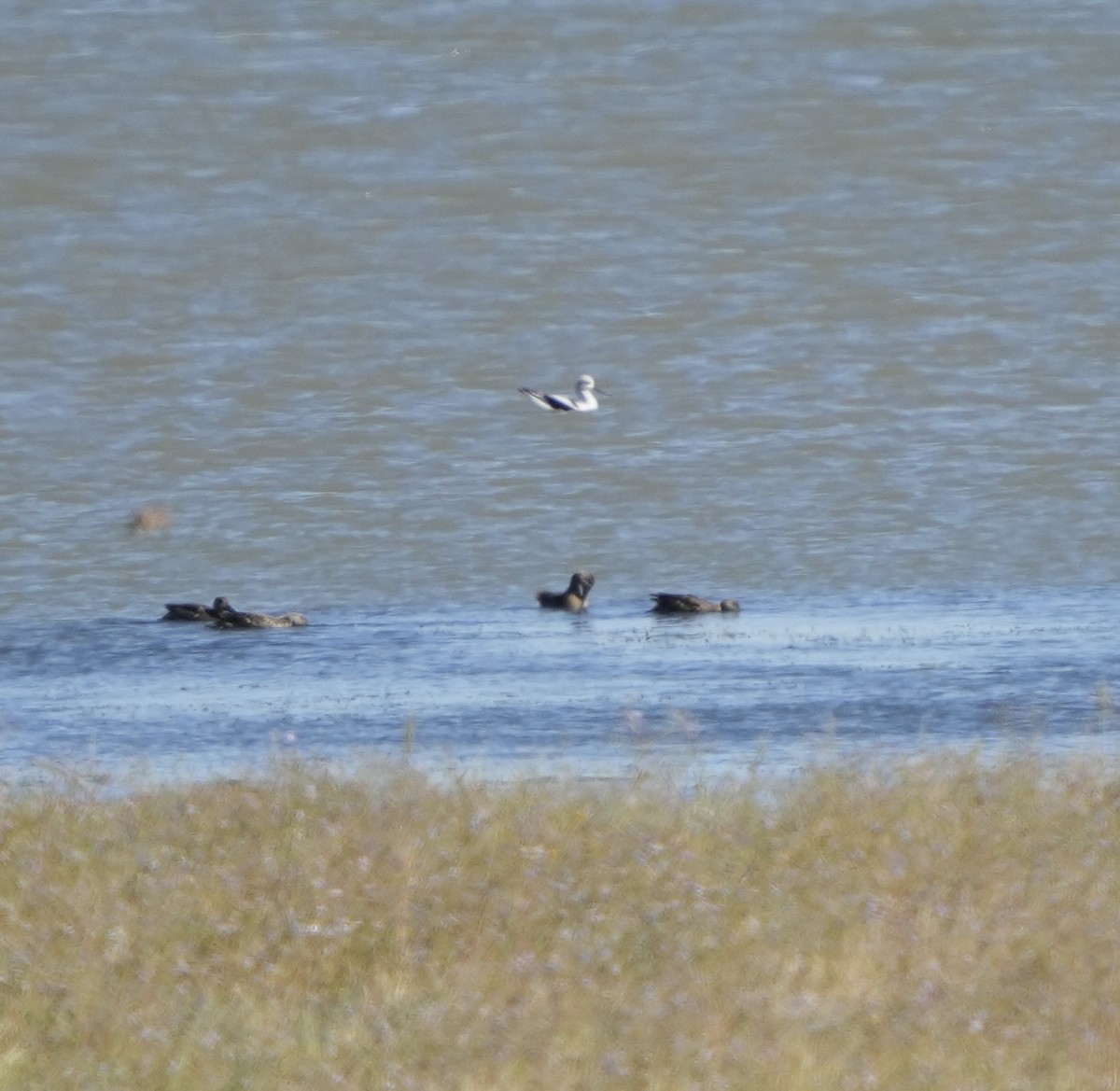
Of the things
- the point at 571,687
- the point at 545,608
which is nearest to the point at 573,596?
the point at 545,608

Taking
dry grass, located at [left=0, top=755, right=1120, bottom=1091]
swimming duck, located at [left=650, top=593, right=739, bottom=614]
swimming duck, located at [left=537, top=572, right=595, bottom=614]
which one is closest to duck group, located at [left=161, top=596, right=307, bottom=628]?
swimming duck, located at [left=537, top=572, right=595, bottom=614]

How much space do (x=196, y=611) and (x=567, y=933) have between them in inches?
431

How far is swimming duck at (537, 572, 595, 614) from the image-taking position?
19.0m

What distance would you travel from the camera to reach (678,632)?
17266 mm

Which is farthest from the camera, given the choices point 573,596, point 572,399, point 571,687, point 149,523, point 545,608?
point 572,399

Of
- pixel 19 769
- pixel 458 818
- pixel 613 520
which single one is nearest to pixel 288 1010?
pixel 458 818

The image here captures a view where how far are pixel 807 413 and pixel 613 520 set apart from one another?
4.73 meters

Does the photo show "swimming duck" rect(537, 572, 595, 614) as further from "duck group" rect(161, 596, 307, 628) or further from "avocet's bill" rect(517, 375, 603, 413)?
"avocet's bill" rect(517, 375, 603, 413)

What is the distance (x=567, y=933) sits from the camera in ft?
24.8

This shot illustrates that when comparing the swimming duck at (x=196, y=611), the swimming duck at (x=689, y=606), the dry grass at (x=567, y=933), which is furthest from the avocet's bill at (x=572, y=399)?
the dry grass at (x=567, y=933)

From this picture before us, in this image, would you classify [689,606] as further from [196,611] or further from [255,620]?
[196,611]

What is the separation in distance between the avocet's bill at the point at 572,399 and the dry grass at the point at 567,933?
18454 millimetres

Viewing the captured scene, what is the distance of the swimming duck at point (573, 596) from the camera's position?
19.0 m

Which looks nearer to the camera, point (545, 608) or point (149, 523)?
point (545, 608)
